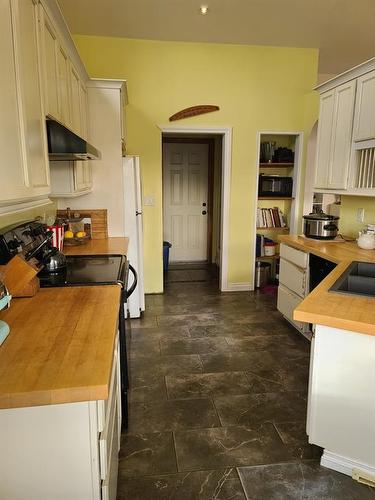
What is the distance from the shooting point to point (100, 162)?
10.9 ft

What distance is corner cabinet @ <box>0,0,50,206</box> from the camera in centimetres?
118

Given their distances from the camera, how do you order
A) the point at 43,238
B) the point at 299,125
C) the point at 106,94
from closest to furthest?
the point at 43,238
the point at 106,94
the point at 299,125

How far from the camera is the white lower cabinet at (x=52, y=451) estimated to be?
3.20ft

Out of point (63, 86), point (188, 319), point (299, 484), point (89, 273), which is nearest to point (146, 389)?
point (89, 273)

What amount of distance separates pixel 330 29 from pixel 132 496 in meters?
4.34

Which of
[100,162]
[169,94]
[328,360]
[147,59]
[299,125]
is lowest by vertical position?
[328,360]

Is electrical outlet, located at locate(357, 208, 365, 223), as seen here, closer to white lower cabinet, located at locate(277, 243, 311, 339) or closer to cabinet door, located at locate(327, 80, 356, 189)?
cabinet door, located at locate(327, 80, 356, 189)

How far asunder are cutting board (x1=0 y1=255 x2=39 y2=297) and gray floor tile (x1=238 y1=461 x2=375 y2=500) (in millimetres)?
1394

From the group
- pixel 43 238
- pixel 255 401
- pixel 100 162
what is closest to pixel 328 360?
pixel 255 401

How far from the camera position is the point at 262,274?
4707mm

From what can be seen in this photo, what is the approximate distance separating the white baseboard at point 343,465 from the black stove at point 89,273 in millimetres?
1361

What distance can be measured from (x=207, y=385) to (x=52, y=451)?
63.9 inches

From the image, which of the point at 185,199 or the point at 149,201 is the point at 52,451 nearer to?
the point at 149,201

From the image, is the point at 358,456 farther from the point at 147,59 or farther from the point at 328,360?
the point at 147,59
